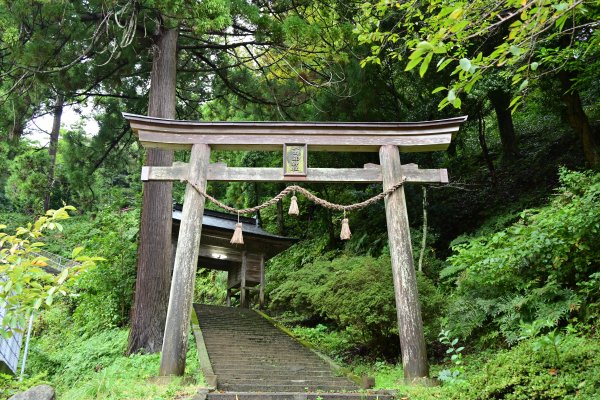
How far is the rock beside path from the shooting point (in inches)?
194

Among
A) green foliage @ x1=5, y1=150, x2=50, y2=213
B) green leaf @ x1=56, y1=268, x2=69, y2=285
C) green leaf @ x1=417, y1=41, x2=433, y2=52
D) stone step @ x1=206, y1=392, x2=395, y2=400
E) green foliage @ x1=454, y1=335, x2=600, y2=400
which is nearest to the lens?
green leaf @ x1=417, y1=41, x2=433, y2=52

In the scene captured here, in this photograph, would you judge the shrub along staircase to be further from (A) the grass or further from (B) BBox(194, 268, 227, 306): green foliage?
(B) BBox(194, 268, 227, 306): green foliage

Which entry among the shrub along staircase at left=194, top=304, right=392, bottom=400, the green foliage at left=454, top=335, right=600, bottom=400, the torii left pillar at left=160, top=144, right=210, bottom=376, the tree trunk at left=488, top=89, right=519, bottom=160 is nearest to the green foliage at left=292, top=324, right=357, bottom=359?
the shrub along staircase at left=194, top=304, right=392, bottom=400

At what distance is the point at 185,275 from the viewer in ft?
22.0

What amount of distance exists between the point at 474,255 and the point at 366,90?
224 inches

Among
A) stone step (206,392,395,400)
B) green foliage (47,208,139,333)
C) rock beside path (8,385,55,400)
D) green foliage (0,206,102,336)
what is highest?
green foliage (47,208,139,333)

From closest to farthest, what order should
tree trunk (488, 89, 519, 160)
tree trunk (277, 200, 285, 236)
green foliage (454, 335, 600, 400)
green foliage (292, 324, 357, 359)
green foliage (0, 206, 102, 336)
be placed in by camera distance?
green foliage (0, 206, 102, 336) < green foliage (454, 335, 600, 400) < green foliage (292, 324, 357, 359) < tree trunk (488, 89, 519, 160) < tree trunk (277, 200, 285, 236)

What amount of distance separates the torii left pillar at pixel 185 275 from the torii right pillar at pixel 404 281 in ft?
9.60

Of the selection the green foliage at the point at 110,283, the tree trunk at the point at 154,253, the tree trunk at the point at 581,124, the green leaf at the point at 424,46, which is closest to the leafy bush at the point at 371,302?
the tree trunk at the point at 154,253

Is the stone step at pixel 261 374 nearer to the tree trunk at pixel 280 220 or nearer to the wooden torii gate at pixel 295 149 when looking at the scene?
the wooden torii gate at pixel 295 149

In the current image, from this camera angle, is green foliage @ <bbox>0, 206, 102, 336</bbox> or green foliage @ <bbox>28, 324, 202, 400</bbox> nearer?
green foliage @ <bbox>0, 206, 102, 336</bbox>

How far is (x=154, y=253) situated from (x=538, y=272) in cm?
655

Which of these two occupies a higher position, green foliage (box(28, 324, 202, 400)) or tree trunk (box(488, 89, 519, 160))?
tree trunk (box(488, 89, 519, 160))

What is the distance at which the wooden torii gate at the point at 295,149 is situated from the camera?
7.00 metres
